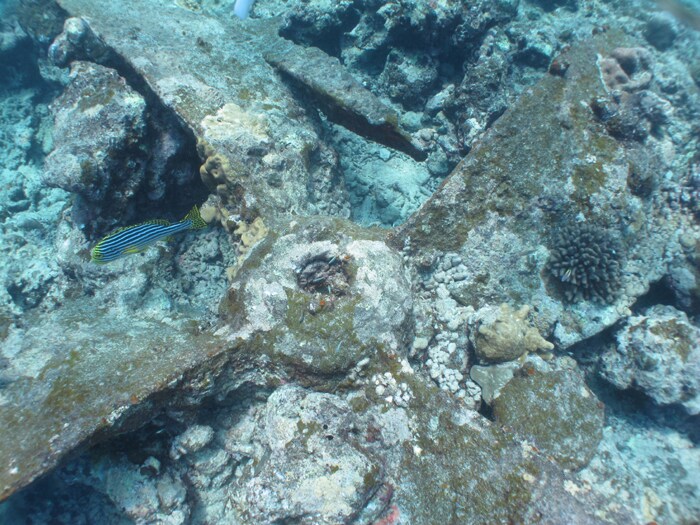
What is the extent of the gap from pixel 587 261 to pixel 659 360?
3.92 feet

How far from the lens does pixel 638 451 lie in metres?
3.78

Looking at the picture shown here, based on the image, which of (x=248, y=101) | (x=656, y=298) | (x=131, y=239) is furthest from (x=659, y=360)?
(x=248, y=101)

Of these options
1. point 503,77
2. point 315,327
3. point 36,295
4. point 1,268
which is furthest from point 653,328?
point 1,268

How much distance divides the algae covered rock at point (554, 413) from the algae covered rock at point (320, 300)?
108 cm

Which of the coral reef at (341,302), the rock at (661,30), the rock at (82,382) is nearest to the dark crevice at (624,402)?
the coral reef at (341,302)

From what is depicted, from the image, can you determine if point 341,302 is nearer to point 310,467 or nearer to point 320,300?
point 320,300

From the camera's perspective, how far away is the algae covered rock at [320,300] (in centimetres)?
308

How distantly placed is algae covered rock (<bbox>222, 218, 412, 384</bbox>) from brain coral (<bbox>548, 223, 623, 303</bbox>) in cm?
168

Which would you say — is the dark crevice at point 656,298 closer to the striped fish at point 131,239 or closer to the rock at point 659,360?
the rock at point 659,360

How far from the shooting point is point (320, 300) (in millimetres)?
3184

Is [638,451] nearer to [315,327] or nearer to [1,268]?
[315,327]

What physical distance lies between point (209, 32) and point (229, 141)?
2.36m

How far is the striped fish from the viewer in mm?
3117

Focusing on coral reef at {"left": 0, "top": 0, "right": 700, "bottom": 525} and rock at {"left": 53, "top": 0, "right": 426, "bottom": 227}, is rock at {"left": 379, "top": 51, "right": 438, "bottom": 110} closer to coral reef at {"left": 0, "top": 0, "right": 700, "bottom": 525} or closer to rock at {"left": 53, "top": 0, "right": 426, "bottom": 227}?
coral reef at {"left": 0, "top": 0, "right": 700, "bottom": 525}
